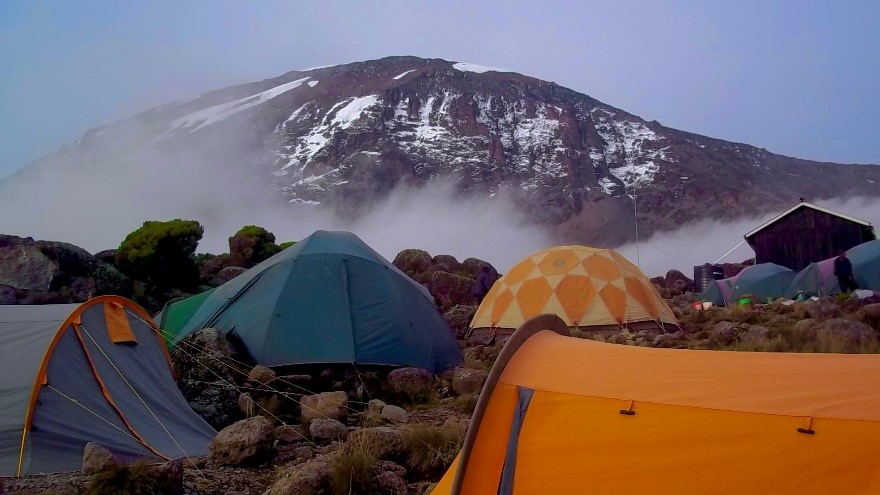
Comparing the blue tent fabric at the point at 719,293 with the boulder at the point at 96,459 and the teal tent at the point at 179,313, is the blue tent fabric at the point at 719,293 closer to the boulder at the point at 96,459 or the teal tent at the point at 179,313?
the teal tent at the point at 179,313

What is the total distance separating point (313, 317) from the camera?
1066cm

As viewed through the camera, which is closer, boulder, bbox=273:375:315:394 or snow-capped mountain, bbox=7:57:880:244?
boulder, bbox=273:375:315:394

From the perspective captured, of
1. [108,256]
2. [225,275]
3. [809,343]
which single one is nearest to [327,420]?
[809,343]

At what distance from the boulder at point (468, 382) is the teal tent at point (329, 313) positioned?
1030 millimetres

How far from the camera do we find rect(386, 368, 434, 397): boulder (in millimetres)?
9773

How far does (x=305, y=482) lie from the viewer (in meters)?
5.30

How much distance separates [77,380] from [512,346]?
4244 millimetres

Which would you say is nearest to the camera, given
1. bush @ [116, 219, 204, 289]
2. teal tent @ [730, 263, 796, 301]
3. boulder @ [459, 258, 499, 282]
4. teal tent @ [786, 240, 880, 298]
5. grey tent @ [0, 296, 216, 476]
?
grey tent @ [0, 296, 216, 476]

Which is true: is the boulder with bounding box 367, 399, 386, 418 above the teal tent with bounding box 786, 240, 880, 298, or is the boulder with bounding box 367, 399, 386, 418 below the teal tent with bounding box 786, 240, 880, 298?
below

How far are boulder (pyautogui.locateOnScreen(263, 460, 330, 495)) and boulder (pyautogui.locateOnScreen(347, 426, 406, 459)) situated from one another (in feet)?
2.17

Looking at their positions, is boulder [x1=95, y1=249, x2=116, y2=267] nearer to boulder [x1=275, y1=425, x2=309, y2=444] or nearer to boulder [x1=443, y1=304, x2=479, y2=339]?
boulder [x1=443, y1=304, x2=479, y2=339]

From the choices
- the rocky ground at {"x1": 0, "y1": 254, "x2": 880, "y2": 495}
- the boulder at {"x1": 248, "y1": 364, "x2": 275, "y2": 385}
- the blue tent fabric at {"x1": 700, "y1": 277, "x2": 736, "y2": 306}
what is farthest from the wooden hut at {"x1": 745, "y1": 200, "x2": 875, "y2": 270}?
the boulder at {"x1": 248, "y1": 364, "x2": 275, "y2": 385}

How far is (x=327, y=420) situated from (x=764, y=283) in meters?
25.1

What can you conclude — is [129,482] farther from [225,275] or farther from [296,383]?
[225,275]
